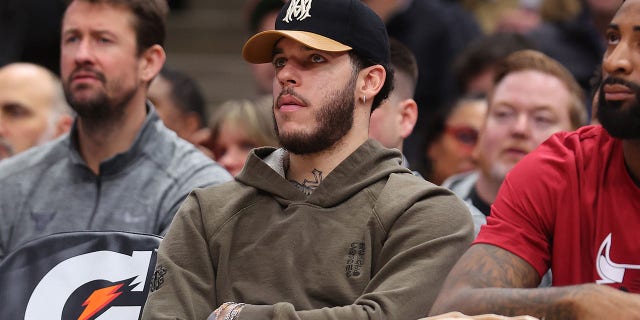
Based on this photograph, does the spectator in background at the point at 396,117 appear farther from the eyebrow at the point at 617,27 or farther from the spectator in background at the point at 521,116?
the eyebrow at the point at 617,27

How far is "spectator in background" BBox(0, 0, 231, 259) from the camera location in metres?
5.67

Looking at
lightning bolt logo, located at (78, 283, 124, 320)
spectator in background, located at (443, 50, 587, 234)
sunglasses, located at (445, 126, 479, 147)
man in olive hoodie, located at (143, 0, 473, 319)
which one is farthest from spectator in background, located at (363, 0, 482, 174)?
lightning bolt logo, located at (78, 283, 124, 320)

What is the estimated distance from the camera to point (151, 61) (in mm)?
6160

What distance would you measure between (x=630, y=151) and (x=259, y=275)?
132 centimetres

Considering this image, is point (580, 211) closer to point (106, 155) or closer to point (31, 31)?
point (106, 155)

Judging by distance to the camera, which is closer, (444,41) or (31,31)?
(444,41)

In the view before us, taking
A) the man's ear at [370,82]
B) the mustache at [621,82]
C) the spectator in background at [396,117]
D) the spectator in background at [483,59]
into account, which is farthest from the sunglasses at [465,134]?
the mustache at [621,82]

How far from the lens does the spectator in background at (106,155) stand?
18.6 ft

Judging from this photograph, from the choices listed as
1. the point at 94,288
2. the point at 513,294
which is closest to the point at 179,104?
the point at 94,288

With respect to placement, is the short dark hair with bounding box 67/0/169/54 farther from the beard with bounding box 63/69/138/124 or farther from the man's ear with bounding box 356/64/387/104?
the man's ear with bounding box 356/64/387/104

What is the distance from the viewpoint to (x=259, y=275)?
13.5 ft

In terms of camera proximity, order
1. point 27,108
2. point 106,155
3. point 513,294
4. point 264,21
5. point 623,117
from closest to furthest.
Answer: point 513,294 → point 623,117 → point 106,155 → point 27,108 → point 264,21

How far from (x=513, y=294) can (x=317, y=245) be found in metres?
0.71

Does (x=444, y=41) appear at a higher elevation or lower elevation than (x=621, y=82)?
lower
